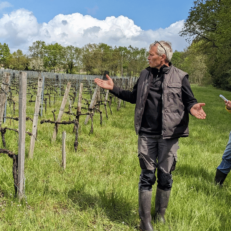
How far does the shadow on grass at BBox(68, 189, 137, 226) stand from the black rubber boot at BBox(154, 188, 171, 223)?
0.88ft

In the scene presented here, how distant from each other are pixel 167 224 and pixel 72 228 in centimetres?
100

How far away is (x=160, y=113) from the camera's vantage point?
93.1 inches

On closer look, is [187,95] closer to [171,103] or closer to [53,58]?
[171,103]

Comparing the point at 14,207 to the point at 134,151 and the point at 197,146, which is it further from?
the point at 197,146

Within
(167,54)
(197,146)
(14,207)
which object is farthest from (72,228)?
(197,146)

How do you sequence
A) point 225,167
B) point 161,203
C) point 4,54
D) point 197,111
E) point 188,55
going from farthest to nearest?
point 4,54, point 188,55, point 225,167, point 161,203, point 197,111

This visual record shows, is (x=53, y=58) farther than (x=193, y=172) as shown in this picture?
Yes

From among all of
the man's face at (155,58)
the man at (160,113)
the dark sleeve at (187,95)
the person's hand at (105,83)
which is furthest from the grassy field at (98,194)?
the man's face at (155,58)

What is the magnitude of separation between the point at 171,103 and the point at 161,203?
1.10 metres

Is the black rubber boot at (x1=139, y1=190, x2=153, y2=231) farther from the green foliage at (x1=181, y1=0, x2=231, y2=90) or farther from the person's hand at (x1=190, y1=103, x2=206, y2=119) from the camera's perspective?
the green foliage at (x1=181, y1=0, x2=231, y2=90)

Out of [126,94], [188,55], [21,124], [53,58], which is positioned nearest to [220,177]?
[126,94]

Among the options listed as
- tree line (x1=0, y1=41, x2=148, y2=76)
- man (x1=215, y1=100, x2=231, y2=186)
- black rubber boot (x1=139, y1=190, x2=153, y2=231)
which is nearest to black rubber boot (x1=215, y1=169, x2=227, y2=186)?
man (x1=215, y1=100, x2=231, y2=186)

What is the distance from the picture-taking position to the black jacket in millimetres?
2293

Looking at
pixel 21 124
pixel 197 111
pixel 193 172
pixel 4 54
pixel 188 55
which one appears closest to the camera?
pixel 197 111
